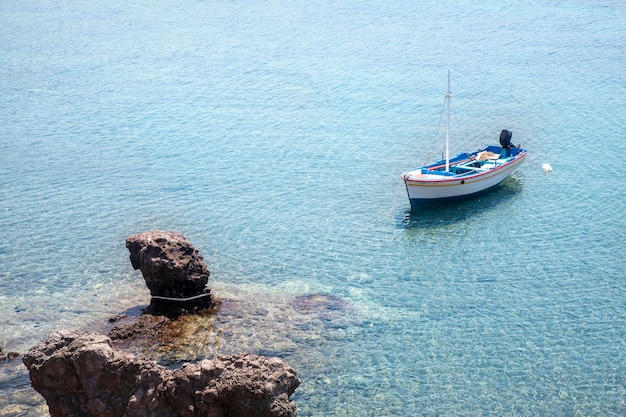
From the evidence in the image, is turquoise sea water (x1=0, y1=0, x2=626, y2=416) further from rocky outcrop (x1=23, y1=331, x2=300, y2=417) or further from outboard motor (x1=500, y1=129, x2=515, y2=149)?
rocky outcrop (x1=23, y1=331, x2=300, y2=417)

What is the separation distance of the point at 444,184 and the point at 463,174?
1915mm

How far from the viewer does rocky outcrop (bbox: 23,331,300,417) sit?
701 inches

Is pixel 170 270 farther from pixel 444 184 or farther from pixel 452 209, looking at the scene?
pixel 452 209

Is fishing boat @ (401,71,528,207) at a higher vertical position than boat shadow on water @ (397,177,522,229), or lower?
higher

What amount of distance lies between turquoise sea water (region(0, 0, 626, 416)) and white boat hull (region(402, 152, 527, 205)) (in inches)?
30.2

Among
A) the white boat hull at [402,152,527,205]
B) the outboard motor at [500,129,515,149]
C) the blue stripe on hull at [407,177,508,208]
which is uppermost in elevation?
the outboard motor at [500,129,515,149]

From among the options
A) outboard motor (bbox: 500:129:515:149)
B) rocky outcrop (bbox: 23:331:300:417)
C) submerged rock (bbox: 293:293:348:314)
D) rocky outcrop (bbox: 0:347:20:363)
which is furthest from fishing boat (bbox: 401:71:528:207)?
rocky outcrop (bbox: 23:331:300:417)

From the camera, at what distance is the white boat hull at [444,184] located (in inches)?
1497

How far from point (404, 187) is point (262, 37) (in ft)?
110

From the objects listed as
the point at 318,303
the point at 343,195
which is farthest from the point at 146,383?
the point at 343,195

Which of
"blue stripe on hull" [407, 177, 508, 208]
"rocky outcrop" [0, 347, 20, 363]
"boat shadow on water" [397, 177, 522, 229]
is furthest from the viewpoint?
"blue stripe on hull" [407, 177, 508, 208]

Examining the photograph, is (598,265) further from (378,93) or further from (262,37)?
(262,37)

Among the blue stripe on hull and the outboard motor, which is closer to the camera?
the blue stripe on hull

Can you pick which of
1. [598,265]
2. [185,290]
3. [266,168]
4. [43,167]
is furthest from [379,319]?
[43,167]
